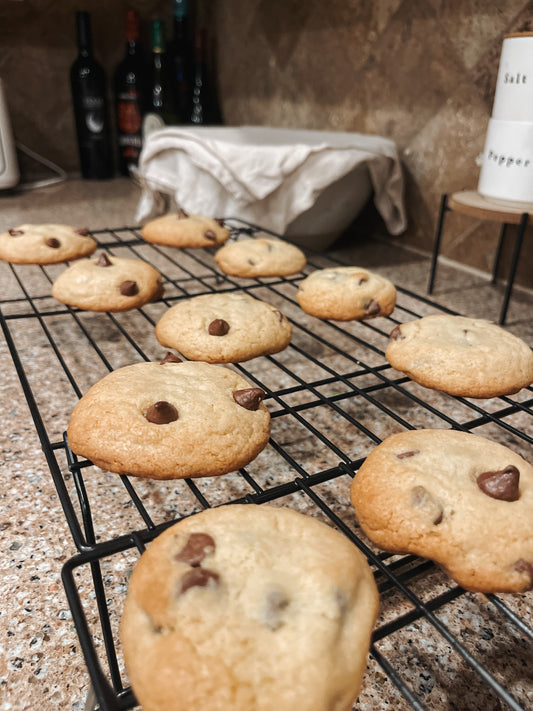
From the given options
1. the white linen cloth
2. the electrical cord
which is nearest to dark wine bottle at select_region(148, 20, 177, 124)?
the electrical cord

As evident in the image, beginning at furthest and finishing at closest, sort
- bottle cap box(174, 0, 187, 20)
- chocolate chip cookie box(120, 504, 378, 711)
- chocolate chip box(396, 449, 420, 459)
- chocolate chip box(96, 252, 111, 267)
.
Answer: bottle cap box(174, 0, 187, 20)
chocolate chip box(96, 252, 111, 267)
chocolate chip box(396, 449, 420, 459)
chocolate chip cookie box(120, 504, 378, 711)

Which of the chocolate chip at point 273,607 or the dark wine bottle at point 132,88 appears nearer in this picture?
the chocolate chip at point 273,607

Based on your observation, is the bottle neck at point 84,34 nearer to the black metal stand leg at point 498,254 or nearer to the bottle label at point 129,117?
the bottle label at point 129,117

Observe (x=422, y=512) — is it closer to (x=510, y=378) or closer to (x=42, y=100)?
(x=510, y=378)

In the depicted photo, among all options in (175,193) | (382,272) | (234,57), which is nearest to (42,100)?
(234,57)

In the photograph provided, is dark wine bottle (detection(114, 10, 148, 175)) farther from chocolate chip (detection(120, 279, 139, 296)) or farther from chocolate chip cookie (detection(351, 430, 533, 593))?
chocolate chip cookie (detection(351, 430, 533, 593))

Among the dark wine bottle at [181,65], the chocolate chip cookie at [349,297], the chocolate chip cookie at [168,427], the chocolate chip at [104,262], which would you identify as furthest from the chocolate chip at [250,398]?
the dark wine bottle at [181,65]
